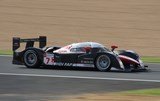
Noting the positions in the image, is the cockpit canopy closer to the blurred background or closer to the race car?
the race car

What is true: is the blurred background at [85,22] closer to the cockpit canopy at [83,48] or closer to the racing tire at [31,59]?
the racing tire at [31,59]

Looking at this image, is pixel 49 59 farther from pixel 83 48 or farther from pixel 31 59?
pixel 83 48

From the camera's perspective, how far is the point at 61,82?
13750mm

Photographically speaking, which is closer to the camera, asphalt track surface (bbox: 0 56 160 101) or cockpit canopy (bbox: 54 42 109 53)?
asphalt track surface (bbox: 0 56 160 101)

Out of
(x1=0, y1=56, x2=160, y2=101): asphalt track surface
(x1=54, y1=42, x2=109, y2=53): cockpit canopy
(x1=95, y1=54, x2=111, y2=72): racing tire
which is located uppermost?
(x1=54, y1=42, x2=109, y2=53): cockpit canopy

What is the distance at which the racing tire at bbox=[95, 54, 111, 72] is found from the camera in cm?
1667

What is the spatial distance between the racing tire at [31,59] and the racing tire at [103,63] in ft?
6.66

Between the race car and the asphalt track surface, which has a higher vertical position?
the race car

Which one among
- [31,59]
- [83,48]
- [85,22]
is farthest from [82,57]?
[85,22]

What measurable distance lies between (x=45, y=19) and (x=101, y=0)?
4.72 m

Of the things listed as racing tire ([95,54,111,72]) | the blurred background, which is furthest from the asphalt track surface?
the blurred background

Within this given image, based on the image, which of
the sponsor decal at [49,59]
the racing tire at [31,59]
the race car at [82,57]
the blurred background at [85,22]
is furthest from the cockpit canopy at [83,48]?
the blurred background at [85,22]

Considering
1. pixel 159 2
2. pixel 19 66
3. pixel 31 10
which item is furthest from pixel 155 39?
pixel 19 66

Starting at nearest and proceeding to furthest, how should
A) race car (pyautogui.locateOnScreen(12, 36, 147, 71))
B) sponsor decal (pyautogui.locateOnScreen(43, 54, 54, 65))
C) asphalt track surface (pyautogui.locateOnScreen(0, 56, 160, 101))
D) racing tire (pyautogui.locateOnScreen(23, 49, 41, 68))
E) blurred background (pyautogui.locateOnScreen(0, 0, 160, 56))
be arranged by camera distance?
asphalt track surface (pyautogui.locateOnScreen(0, 56, 160, 101)), race car (pyautogui.locateOnScreen(12, 36, 147, 71)), sponsor decal (pyautogui.locateOnScreen(43, 54, 54, 65)), racing tire (pyautogui.locateOnScreen(23, 49, 41, 68)), blurred background (pyautogui.locateOnScreen(0, 0, 160, 56))
